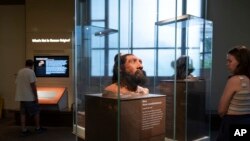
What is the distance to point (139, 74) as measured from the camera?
204 cm

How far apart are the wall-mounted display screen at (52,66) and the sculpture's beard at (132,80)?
603 centimetres

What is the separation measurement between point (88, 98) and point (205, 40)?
2598 mm

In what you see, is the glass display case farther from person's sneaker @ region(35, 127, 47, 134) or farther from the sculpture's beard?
person's sneaker @ region(35, 127, 47, 134)

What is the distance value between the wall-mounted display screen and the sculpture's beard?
603 cm

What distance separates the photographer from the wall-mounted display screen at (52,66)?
791cm

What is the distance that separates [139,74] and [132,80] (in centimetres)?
8

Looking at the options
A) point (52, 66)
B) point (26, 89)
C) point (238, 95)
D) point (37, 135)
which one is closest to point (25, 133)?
point (37, 135)

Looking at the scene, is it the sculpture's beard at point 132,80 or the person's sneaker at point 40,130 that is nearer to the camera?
the sculpture's beard at point 132,80

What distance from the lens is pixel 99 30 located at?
2.93m

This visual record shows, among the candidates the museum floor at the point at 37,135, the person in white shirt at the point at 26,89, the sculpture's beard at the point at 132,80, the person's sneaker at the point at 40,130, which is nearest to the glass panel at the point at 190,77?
the sculpture's beard at the point at 132,80

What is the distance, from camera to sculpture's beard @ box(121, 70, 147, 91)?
1928mm

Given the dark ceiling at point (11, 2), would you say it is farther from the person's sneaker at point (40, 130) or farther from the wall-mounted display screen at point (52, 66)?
the person's sneaker at point (40, 130)

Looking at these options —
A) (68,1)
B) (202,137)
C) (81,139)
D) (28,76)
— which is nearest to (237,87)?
(81,139)

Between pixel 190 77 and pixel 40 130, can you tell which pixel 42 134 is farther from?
pixel 190 77
